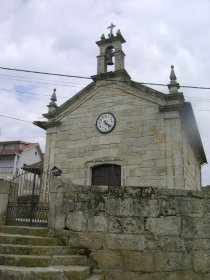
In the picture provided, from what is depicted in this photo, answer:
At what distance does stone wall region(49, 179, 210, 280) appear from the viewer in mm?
5258

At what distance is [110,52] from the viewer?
14727mm

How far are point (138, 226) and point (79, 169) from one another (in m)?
8.00

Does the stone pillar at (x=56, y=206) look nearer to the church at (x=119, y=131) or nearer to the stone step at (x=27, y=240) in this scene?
the stone step at (x=27, y=240)

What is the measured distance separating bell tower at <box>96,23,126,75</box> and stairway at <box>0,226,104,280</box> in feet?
32.6

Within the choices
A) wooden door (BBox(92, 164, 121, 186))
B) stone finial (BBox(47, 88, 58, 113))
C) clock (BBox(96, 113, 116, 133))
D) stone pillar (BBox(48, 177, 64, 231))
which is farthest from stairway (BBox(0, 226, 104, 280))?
stone finial (BBox(47, 88, 58, 113))

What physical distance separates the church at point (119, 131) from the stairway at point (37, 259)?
6.51 meters

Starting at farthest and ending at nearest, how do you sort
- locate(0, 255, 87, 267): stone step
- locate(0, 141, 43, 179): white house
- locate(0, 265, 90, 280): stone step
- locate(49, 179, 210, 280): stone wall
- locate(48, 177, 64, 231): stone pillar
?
locate(0, 141, 43, 179): white house, locate(48, 177, 64, 231): stone pillar, locate(49, 179, 210, 280): stone wall, locate(0, 255, 87, 267): stone step, locate(0, 265, 90, 280): stone step

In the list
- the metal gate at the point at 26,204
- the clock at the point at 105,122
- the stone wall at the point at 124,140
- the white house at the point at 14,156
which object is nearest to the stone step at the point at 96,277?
the metal gate at the point at 26,204

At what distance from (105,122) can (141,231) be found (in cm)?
833

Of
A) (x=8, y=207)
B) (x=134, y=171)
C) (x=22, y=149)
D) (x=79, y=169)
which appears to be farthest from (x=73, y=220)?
(x=22, y=149)

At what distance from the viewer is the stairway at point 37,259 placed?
4.42m

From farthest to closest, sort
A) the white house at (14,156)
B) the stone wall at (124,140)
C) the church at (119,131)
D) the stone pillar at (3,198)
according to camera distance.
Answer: the white house at (14,156) → the church at (119,131) → the stone wall at (124,140) → the stone pillar at (3,198)

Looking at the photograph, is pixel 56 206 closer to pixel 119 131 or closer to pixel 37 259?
pixel 37 259

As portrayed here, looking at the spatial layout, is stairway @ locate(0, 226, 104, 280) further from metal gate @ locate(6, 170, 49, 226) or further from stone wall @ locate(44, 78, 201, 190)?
stone wall @ locate(44, 78, 201, 190)
